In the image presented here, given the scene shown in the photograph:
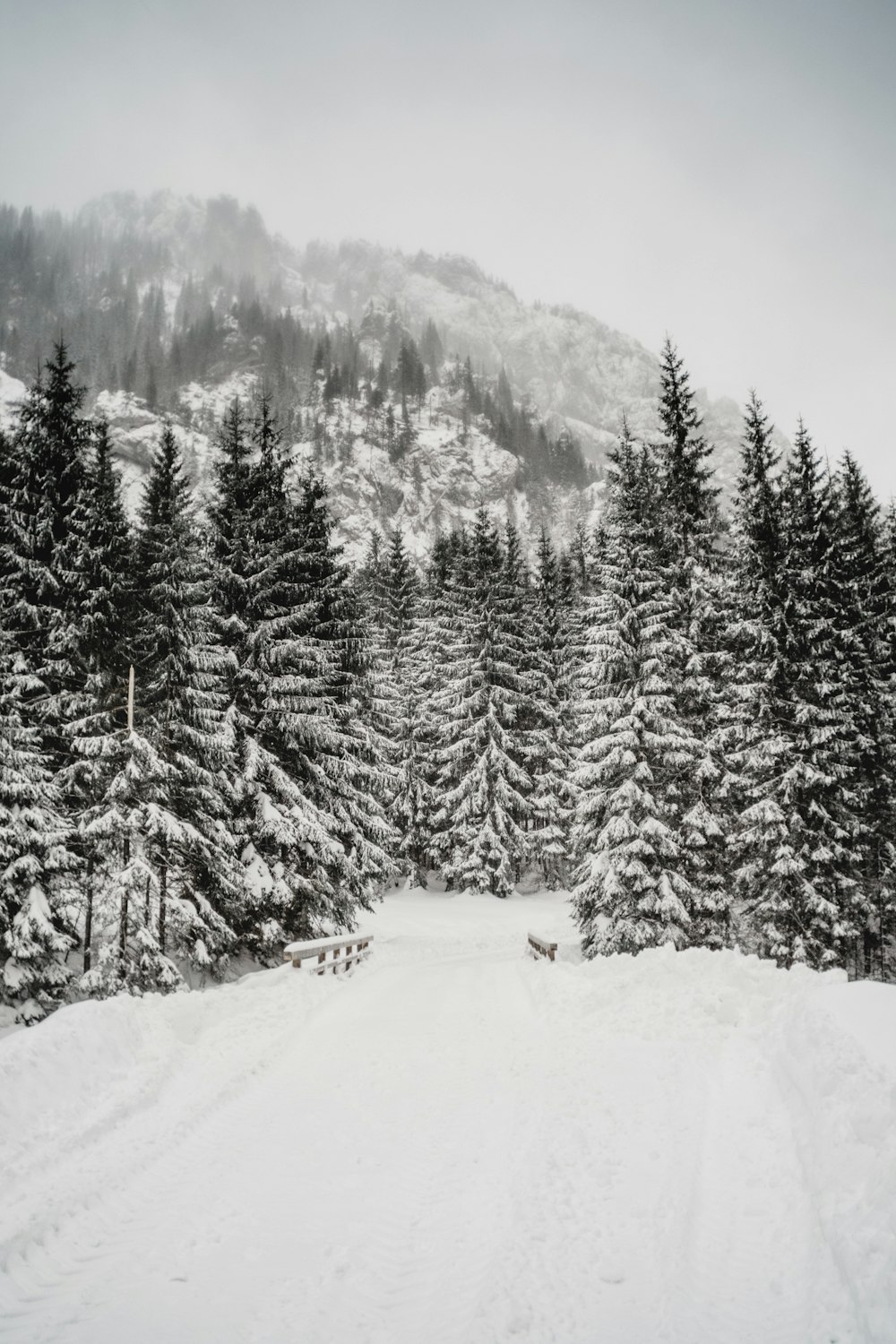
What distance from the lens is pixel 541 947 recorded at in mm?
19250

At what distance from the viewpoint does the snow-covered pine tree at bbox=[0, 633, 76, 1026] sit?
13.1 meters

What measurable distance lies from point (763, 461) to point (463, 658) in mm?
17764

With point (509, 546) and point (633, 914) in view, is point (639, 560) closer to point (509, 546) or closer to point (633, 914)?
point (633, 914)

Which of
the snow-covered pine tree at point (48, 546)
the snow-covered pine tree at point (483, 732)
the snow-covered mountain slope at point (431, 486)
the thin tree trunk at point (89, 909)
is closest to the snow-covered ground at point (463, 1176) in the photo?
the thin tree trunk at point (89, 909)

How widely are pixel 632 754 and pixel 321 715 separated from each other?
8927mm

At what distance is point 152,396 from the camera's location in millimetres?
128375

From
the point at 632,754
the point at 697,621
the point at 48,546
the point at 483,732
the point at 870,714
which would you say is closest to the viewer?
the point at 48,546

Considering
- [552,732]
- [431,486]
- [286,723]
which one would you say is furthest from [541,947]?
[431,486]

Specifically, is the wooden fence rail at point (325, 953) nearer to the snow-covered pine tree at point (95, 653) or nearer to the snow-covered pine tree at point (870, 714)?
the snow-covered pine tree at point (95, 653)

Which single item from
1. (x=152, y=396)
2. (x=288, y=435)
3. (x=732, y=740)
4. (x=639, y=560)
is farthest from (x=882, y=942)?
(x=152, y=396)

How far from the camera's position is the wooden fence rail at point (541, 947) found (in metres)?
18.2

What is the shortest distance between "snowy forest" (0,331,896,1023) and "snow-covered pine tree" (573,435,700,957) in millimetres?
90

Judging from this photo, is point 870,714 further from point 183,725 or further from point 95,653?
point 95,653

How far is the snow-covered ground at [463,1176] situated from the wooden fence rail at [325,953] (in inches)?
176
